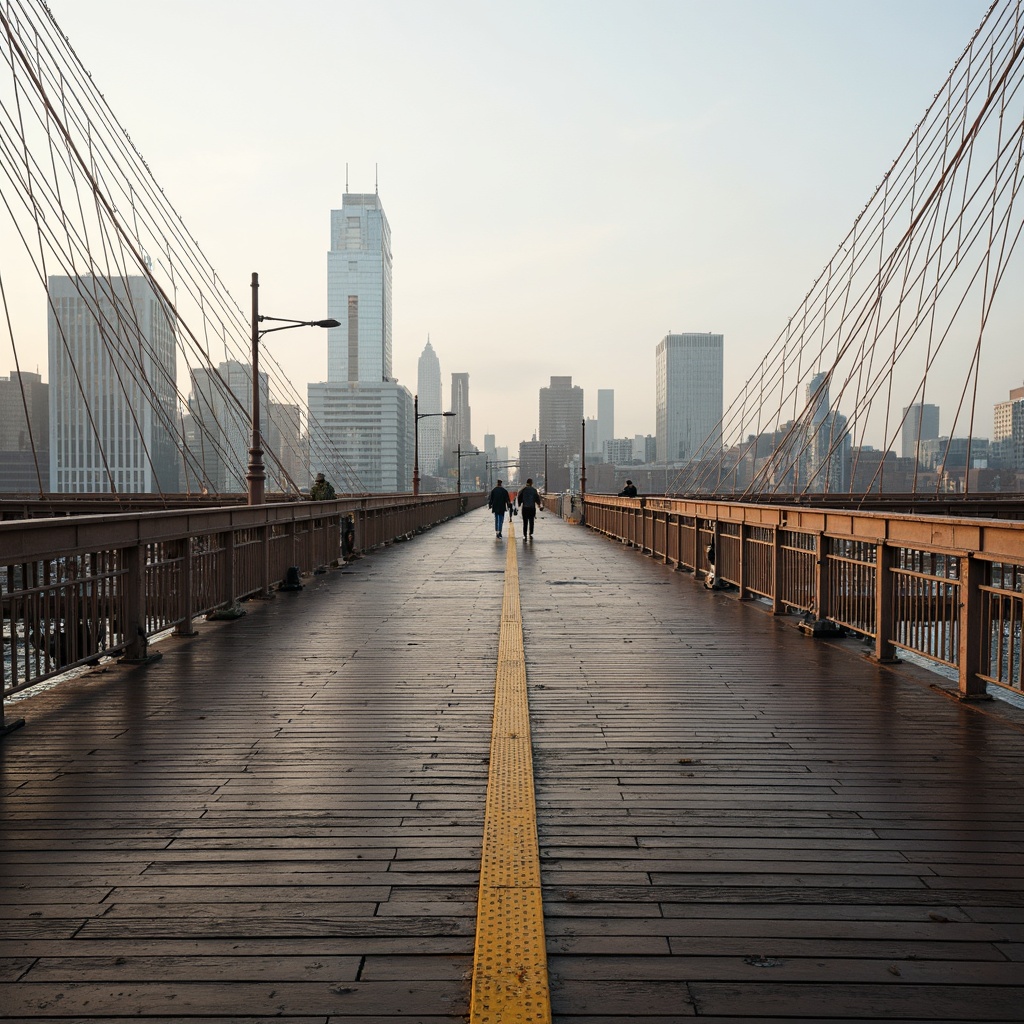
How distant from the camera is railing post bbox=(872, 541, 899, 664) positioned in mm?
8062

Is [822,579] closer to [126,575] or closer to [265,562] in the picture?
[126,575]

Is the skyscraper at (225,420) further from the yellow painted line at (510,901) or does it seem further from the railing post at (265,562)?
the yellow painted line at (510,901)

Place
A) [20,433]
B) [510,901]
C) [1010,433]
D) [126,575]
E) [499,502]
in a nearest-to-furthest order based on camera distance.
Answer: [510,901] → [126,575] → [499,502] → [20,433] → [1010,433]

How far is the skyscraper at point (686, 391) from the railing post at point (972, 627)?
391 feet

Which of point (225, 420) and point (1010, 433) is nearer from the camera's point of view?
point (1010, 433)

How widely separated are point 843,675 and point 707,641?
1.86 meters

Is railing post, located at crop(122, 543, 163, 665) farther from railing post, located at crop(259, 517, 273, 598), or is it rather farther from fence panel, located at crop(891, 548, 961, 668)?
fence panel, located at crop(891, 548, 961, 668)

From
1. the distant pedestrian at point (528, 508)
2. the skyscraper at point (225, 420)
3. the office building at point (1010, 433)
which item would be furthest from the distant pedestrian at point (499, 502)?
the office building at point (1010, 433)

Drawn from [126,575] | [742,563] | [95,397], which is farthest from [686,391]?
[126,575]

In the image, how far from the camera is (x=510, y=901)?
3254 mm

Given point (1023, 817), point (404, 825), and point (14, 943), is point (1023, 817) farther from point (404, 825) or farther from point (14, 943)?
point (14, 943)

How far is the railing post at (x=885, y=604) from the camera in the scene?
8062 millimetres

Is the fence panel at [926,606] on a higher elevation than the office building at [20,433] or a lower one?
lower

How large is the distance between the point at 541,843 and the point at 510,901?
1.96ft
